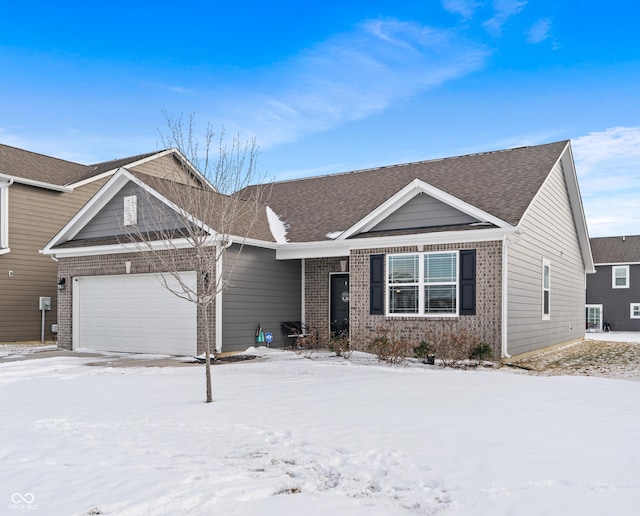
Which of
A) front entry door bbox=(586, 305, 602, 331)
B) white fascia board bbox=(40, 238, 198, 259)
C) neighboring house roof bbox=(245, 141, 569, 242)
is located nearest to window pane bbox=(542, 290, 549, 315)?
neighboring house roof bbox=(245, 141, 569, 242)

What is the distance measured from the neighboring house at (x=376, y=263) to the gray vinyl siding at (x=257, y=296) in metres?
0.04

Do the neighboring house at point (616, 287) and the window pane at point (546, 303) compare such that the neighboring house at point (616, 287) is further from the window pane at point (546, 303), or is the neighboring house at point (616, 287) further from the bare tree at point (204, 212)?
the bare tree at point (204, 212)

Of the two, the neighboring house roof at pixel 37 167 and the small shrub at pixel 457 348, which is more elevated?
the neighboring house roof at pixel 37 167

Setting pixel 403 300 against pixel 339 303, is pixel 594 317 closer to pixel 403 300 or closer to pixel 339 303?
pixel 339 303

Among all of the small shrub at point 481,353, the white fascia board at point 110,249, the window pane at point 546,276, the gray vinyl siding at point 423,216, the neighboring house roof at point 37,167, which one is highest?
the neighboring house roof at point 37,167

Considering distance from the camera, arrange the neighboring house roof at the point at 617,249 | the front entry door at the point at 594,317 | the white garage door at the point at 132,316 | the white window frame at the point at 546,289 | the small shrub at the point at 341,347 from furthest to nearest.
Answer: the front entry door at the point at 594,317 < the neighboring house roof at the point at 617,249 < the white window frame at the point at 546,289 < the white garage door at the point at 132,316 < the small shrub at the point at 341,347

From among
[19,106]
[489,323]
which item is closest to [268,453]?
[489,323]

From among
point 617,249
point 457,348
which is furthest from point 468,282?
point 617,249

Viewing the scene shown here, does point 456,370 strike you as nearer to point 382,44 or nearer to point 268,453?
point 268,453

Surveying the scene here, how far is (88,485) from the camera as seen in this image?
16.0 feet

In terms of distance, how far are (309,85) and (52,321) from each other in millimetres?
12032

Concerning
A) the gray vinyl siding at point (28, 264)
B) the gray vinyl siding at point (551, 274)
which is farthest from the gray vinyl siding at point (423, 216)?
the gray vinyl siding at point (28, 264)

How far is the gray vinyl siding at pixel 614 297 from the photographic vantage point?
1272 inches

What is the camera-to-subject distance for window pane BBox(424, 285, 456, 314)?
43.3ft
